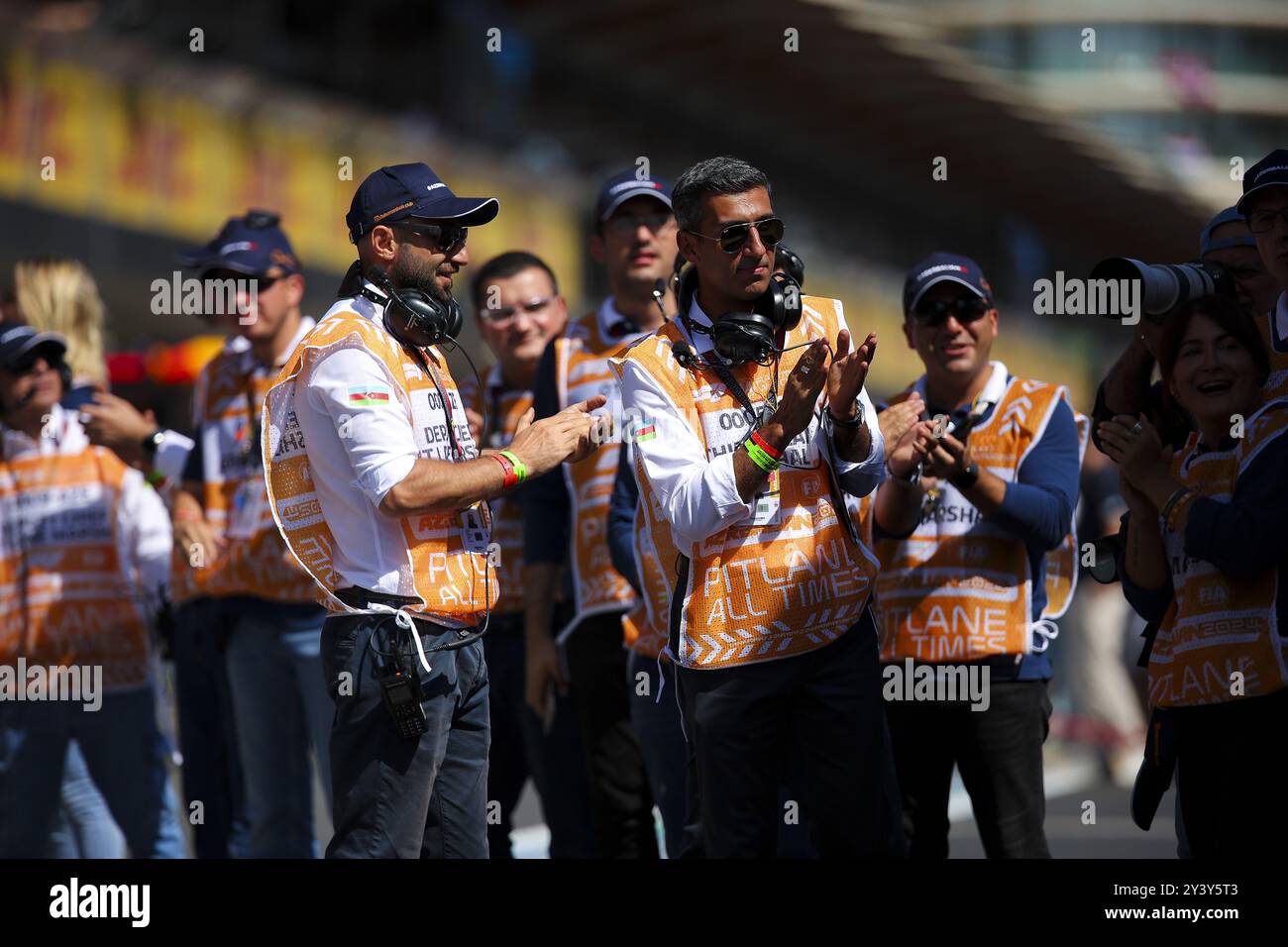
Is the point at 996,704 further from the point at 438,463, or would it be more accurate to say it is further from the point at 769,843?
the point at 438,463

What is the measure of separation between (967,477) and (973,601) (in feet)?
1.62

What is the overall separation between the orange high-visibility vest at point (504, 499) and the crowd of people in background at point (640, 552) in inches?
0.6

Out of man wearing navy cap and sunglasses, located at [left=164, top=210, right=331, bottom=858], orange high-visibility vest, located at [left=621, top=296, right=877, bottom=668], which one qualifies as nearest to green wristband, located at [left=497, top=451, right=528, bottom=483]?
orange high-visibility vest, located at [left=621, top=296, right=877, bottom=668]

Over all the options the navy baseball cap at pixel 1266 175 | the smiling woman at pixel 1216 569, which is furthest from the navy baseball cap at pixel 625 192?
the navy baseball cap at pixel 1266 175

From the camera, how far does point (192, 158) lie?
1476 centimetres

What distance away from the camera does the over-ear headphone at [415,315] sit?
449 cm

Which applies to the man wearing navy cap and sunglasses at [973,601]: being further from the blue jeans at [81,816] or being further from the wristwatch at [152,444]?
the blue jeans at [81,816]

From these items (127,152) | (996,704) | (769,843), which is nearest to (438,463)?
(769,843)

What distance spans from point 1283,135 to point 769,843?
69.5 m

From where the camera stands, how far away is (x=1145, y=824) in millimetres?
4930

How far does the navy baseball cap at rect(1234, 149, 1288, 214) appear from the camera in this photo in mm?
4516

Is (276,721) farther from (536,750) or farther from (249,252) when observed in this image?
(249,252)

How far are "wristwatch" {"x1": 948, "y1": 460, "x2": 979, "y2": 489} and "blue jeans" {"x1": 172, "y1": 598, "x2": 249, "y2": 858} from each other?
287cm

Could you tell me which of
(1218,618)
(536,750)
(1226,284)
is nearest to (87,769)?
(536,750)
